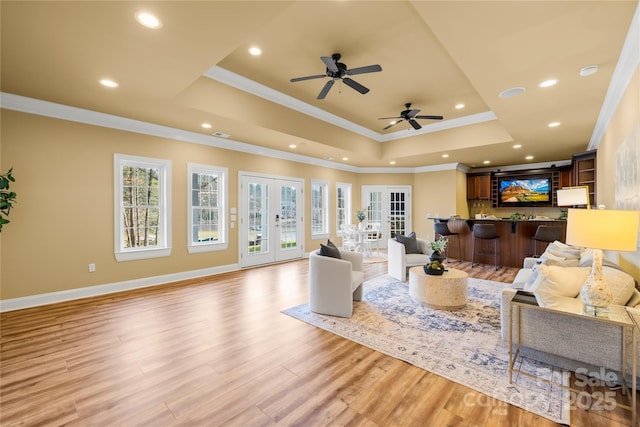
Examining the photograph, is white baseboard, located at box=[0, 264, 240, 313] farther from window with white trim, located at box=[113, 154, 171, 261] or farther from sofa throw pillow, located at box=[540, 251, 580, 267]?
sofa throw pillow, located at box=[540, 251, 580, 267]

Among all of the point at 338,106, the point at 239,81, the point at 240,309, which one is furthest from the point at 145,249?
the point at 338,106

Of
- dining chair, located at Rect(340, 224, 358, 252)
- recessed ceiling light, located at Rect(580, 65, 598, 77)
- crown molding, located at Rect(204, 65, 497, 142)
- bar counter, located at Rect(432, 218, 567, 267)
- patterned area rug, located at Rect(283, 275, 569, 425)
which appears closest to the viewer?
patterned area rug, located at Rect(283, 275, 569, 425)

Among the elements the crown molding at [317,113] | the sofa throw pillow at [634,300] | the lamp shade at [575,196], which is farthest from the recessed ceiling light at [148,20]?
the lamp shade at [575,196]

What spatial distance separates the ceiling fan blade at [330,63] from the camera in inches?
125

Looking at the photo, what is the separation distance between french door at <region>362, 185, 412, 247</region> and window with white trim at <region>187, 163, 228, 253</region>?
5.11 m

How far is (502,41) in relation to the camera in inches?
97.3

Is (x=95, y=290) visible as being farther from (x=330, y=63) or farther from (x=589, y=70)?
(x=589, y=70)

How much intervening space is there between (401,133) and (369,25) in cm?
452

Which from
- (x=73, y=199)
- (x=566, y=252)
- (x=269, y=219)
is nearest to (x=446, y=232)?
(x=566, y=252)

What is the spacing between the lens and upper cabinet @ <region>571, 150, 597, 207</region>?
579 centimetres

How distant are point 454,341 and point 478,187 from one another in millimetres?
7761

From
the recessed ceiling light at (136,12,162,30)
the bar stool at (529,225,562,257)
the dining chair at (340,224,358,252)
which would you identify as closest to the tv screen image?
the bar stool at (529,225,562,257)

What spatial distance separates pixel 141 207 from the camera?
16.3ft

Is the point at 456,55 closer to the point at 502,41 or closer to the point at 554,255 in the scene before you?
the point at 502,41
